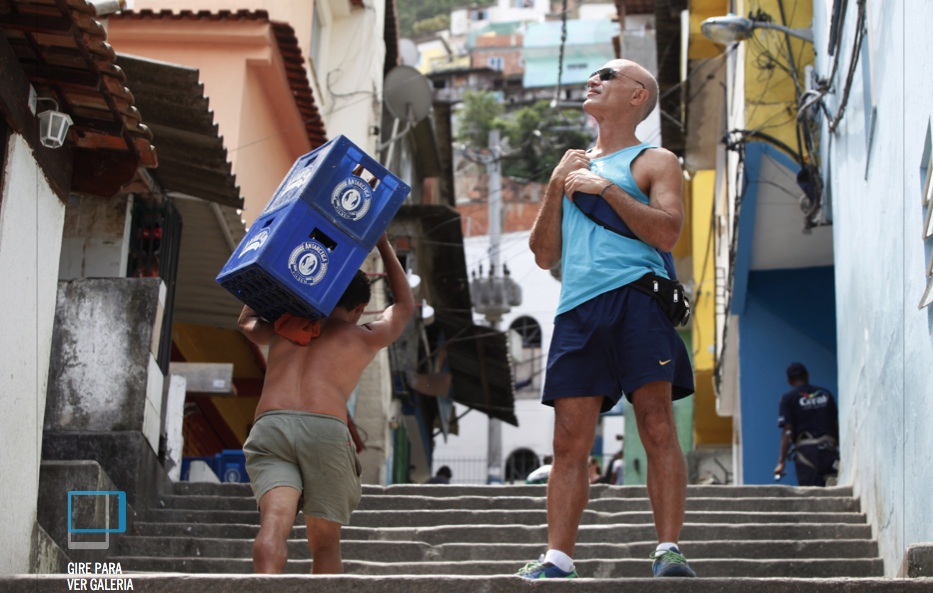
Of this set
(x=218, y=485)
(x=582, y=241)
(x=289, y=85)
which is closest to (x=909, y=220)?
(x=582, y=241)

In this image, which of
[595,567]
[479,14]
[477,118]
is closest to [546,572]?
[595,567]

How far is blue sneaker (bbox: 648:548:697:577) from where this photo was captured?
5.68 m

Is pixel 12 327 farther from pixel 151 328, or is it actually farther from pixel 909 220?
pixel 909 220

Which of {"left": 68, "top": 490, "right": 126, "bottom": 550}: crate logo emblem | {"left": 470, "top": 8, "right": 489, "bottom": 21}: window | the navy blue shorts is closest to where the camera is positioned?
the navy blue shorts

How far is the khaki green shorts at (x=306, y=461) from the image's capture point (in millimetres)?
6262

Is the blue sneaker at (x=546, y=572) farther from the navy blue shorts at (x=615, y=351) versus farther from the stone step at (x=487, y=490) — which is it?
the stone step at (x=487, y=490)

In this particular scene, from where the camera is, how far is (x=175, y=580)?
17.0 ft

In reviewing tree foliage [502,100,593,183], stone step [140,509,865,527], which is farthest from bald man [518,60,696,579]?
tree foliage [502,100,593,183]

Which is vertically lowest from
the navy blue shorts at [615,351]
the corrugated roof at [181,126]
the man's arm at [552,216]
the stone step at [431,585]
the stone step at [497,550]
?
the stone step at [431,585]

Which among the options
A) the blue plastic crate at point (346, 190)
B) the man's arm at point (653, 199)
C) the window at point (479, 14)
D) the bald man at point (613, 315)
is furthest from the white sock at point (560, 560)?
the window at point (479, 14)

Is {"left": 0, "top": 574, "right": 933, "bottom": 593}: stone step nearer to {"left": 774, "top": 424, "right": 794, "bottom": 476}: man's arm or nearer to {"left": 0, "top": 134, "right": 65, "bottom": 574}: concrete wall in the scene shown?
{"left": 0, "top": 134, "right": 65, "bottom": 574}: concrete wall

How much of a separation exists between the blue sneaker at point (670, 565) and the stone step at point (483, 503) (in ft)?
14.5

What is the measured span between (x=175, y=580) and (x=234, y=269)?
169 cm

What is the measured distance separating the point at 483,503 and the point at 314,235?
431cm
